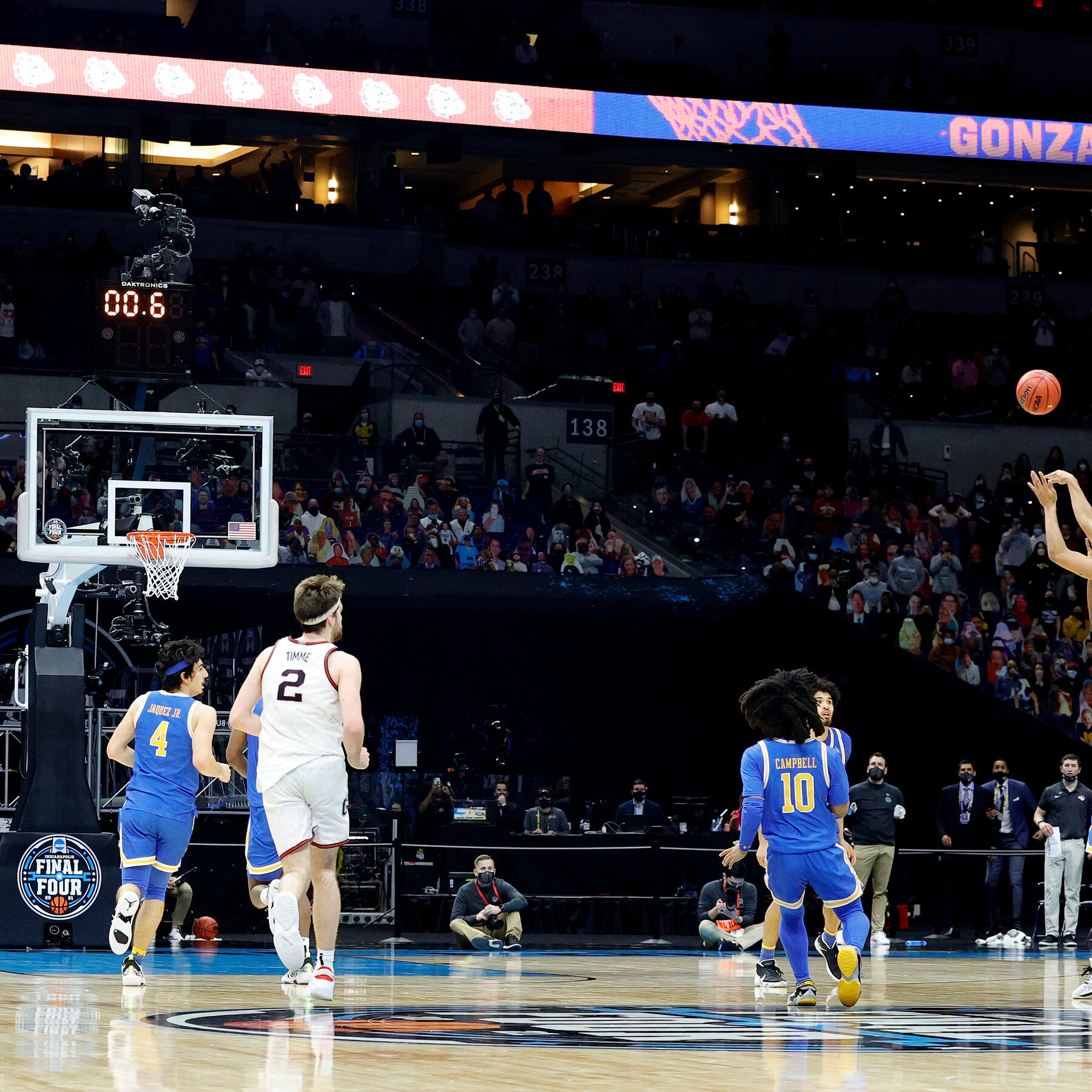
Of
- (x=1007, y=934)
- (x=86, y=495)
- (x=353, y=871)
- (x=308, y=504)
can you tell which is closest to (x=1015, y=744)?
(x=1007, y=934)

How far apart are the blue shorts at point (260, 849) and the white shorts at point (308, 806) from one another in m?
1.64

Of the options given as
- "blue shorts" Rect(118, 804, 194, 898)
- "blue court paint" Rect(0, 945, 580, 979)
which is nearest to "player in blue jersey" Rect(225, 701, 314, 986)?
"blue shorts" Rect(118, 804, 194, 898)

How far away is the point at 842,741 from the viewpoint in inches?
501

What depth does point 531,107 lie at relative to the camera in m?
37.5

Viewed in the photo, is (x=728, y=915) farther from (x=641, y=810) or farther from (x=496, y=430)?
(x=496, y=430)

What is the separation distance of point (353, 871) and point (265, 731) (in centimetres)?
1282

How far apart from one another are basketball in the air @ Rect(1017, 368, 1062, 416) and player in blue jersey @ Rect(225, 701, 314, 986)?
8.25 metres

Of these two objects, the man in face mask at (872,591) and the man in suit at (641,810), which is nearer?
the man in suit at (641,810)

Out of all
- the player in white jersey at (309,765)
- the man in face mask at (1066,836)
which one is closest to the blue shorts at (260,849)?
the player in white jersey at (309,765)

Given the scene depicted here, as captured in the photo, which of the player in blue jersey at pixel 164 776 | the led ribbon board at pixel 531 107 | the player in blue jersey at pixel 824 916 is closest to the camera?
the player in blue jersey at pixel 824 916

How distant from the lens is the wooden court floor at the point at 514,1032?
5.68m

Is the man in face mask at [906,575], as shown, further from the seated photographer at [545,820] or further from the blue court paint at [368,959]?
the blue court paint at [368,959]

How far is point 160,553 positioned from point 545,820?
6913 millimetres

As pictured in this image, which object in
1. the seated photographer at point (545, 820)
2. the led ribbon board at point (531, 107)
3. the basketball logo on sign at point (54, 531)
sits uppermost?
the led ribbon board at point (531, 107)
